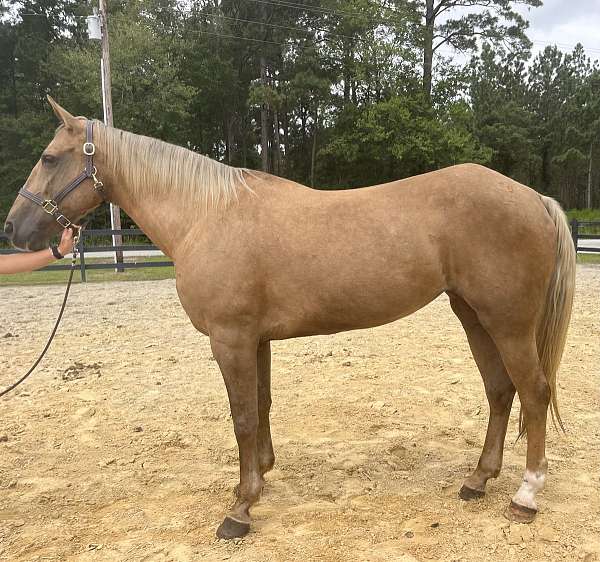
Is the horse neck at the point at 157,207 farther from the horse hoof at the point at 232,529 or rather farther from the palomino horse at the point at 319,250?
the horse hoof at the point at 232,529

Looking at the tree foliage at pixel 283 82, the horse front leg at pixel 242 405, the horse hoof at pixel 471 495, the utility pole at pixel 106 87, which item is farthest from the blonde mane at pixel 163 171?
the tree foliage at pixel 283 82

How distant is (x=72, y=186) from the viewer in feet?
8.62

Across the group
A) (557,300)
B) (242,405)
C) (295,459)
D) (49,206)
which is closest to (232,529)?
(242,405)

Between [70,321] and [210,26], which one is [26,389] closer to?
[70,321]

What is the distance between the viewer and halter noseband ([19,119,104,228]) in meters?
2.58

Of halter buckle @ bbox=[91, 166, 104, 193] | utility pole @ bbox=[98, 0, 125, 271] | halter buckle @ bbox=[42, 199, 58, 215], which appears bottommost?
halter buckle @ bbox=[42, 199, 58, 215]

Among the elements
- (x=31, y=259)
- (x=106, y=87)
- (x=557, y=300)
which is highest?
(x=106, y=87)

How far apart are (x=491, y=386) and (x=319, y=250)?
149 cm

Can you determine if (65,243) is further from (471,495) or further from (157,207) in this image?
(471,495)

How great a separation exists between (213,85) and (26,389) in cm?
2802

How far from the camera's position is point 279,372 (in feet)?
17.1

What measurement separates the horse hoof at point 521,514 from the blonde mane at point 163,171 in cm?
240

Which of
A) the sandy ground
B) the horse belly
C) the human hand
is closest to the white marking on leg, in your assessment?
the sandy ground

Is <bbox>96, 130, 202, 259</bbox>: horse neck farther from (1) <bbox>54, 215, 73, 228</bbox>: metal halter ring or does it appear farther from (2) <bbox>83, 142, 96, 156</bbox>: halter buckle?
(1) <bbox>54, 215, 73, 228</bbox>: metal halter ring
